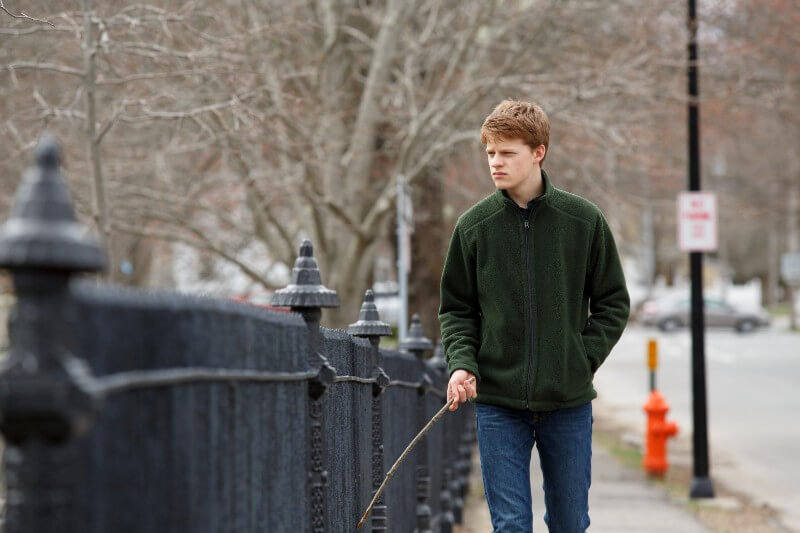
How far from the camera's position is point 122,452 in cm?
219

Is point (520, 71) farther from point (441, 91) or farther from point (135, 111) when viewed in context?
point (135, 111)

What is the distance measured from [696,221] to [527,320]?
8553mm

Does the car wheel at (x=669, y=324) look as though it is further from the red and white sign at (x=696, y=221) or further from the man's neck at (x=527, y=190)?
the man's neck at (x=527, y=190)

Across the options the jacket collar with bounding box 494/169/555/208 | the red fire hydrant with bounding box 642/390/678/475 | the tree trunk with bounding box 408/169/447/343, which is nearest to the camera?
the jacket collar with bounding box 494/169/555/208

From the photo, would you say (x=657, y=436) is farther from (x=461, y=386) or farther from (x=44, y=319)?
(x=44, y=319)

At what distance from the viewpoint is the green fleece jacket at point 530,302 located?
462cm

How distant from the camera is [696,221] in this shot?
42.1 feet

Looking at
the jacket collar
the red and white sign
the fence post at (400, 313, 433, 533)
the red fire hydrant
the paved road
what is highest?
the red and white sign

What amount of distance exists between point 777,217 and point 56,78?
148 feet

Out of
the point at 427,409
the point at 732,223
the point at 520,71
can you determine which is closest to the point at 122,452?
the point at 427,409

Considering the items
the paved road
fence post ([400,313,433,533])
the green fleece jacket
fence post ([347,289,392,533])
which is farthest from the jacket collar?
the paved road

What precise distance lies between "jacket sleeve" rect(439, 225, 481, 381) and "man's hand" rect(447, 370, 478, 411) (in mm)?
102

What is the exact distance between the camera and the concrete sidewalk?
1006 cm

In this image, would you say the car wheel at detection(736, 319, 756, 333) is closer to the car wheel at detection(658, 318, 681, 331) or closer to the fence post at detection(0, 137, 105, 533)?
the car wheel at detection(658, 318, 681, 331)
